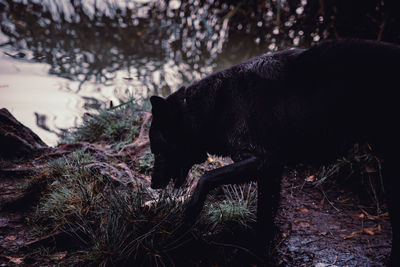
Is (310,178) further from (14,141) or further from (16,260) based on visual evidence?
(14,141)

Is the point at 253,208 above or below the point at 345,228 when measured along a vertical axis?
above

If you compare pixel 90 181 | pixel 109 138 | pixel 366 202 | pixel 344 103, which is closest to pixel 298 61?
pixel 344 103

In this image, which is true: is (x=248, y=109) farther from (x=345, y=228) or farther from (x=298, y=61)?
(x=345, y=228)

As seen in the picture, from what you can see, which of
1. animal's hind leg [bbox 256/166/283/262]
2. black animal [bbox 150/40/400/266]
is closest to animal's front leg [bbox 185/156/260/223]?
black animal [bbox 150/40/400/266]

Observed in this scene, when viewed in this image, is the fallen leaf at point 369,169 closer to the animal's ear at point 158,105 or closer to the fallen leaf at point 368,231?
the fallen leaf at point 368,231

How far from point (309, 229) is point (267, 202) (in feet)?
3.18

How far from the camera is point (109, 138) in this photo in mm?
4883

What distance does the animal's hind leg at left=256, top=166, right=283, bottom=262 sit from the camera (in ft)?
5.87

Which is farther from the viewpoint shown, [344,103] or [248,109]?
[248,109]

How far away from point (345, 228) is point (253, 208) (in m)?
1.04

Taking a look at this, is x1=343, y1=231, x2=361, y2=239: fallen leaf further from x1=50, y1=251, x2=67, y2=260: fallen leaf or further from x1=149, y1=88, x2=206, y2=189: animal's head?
x1=50, y1=251, x2=67, y2=260: fallen leaf

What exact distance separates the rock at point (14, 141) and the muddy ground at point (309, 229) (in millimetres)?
611

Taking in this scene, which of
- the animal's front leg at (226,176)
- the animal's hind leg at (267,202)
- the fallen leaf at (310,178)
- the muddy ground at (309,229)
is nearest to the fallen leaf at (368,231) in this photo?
the muddy ground at (309,229)

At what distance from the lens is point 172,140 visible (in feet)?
7.24
